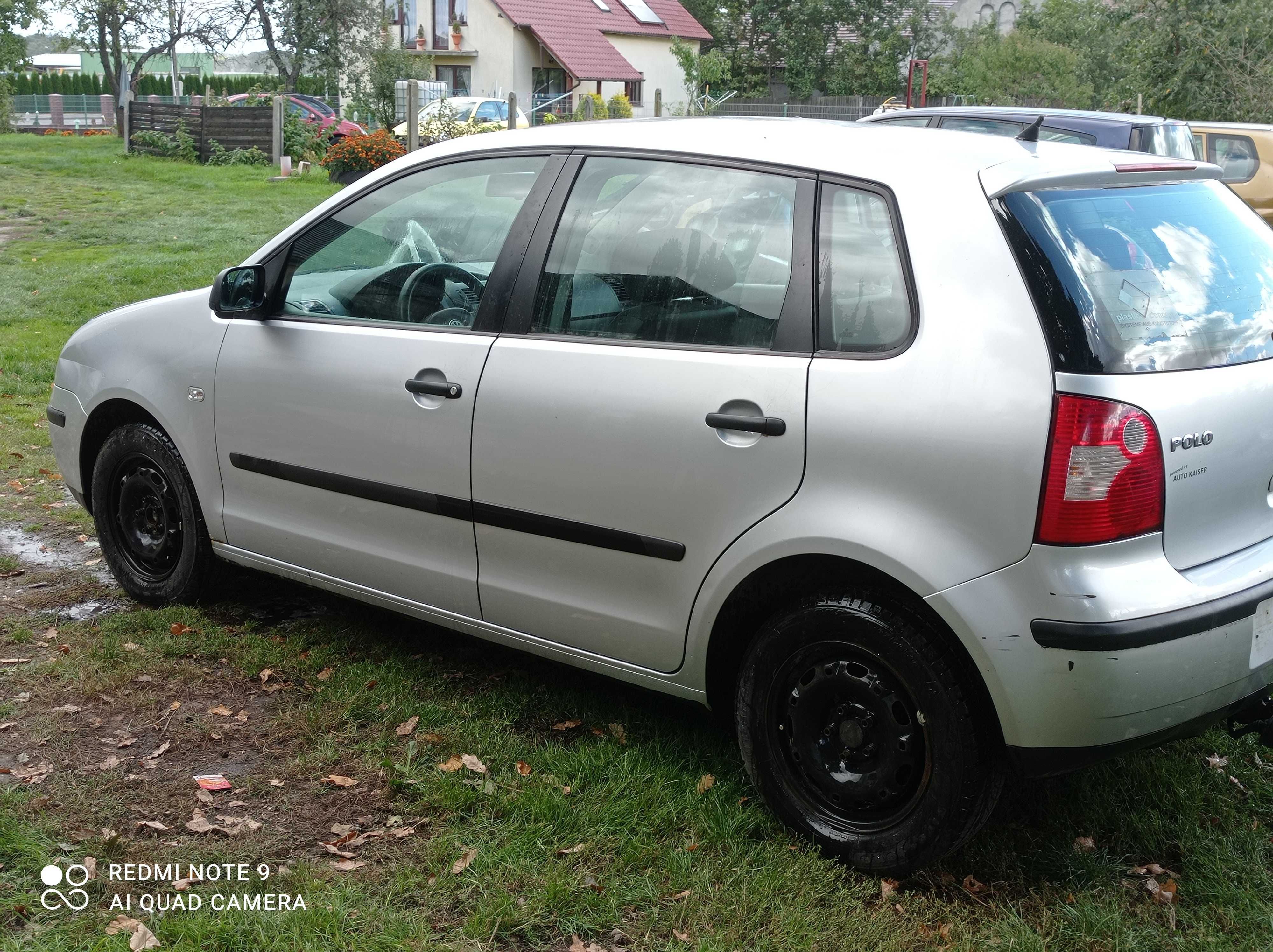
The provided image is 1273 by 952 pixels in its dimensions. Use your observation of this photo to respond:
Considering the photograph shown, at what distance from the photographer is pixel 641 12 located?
49.9 m

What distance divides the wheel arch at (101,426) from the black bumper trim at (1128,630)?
3153 mm

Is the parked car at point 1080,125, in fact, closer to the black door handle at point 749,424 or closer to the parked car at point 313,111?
the black door handle at point 749,424

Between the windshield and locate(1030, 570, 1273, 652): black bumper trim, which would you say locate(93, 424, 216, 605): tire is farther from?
the windshield

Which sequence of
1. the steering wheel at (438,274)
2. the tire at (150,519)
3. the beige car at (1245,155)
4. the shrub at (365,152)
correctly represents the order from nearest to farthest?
1. the steering wheel at (438,274)
2. the tire at (150,519)
3. the beige car at (1245,155)
4. the shrub at (365,152)

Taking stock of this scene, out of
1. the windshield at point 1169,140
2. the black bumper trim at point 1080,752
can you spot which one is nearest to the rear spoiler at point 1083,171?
the black bumper trim at point 1080,752

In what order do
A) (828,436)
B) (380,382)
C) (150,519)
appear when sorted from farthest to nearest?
(150,519)
(380,382)
(828,436)

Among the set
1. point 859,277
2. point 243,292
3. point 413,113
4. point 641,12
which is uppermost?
point 641,12

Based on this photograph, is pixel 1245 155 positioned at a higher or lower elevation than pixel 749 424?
higher

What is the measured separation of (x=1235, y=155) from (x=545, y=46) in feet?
112

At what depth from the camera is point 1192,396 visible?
2654mm

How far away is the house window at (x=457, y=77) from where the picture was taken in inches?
1854

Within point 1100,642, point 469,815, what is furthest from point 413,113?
point 1100,642

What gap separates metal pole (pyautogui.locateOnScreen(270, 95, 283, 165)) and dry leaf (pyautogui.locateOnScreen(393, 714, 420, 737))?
23013 millimetres

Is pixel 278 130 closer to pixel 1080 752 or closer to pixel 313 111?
pixel 313 111
